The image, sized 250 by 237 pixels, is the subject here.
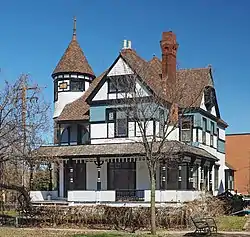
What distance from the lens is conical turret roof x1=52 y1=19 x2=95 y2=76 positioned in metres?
45.9

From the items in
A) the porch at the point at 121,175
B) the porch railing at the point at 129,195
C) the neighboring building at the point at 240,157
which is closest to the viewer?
the porch at the point at 121,175

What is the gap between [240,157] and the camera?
212 ft

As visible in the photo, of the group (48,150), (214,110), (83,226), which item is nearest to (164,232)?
(83,226)

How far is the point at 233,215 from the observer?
33844 millimetres

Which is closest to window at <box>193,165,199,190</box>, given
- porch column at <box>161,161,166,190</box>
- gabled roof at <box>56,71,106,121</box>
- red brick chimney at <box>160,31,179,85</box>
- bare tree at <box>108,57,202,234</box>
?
bare tree at <box>108,57,202,234</box>

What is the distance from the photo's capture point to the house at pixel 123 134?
121 ft

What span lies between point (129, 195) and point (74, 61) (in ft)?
47.2

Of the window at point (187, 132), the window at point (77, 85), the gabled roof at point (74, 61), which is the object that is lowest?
the window at point (187, 132)

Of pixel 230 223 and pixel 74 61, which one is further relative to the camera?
pixel 74 61

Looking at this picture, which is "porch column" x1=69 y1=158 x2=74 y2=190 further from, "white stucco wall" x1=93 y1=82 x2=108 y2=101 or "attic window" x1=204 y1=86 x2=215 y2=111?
"attic window" x1=204 y1=86 x2=215 y2=111

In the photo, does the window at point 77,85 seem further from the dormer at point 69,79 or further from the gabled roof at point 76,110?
the gabled roof at point 76,110

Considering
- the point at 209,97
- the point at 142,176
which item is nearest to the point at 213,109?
the point at 209,97

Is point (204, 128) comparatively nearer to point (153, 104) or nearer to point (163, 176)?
point (163, 176)

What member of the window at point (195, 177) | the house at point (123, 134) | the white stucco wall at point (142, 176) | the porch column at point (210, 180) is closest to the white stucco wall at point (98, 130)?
the house at point (123, 134)
